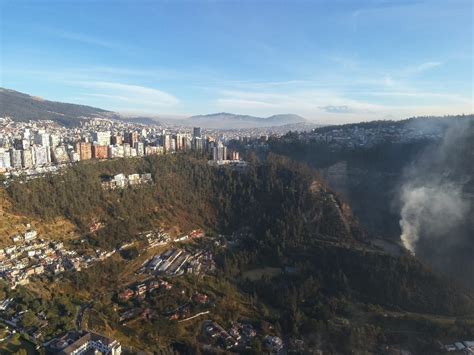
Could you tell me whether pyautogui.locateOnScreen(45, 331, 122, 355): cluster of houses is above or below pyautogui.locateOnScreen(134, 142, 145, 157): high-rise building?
below

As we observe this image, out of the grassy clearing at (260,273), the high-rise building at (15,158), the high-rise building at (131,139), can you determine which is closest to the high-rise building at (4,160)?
the high-rise building at (15,158)

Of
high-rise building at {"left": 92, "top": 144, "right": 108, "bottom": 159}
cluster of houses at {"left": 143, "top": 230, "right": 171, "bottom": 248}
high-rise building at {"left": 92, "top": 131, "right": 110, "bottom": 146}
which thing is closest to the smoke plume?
cluster of houses at {"left": 143, "top": 230, "right": 171, "bottom": 248}

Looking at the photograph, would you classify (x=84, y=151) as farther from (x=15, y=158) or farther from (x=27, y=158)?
(x=15, y=158)

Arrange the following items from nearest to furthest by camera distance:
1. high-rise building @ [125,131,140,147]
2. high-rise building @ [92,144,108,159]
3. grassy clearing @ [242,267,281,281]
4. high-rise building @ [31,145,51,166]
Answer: grassy clearing @ [242,267,281,281] → high-rise building @ [31,145,51,166] → high-rise building @ [92,144,108,159] → high-rise building @ [125,131,140,147]

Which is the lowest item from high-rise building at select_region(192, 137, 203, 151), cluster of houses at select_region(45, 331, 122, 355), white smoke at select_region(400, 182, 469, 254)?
cluster of houses at select_region(45, 331, 122, 355)

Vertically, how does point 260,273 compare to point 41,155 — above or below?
below

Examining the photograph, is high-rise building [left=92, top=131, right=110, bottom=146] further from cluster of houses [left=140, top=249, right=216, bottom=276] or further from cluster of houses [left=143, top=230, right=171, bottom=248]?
cluster of houses [left=140, top=249, right=216, bottom=276]

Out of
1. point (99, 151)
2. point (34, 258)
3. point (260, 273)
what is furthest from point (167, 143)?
point (34, 258)
